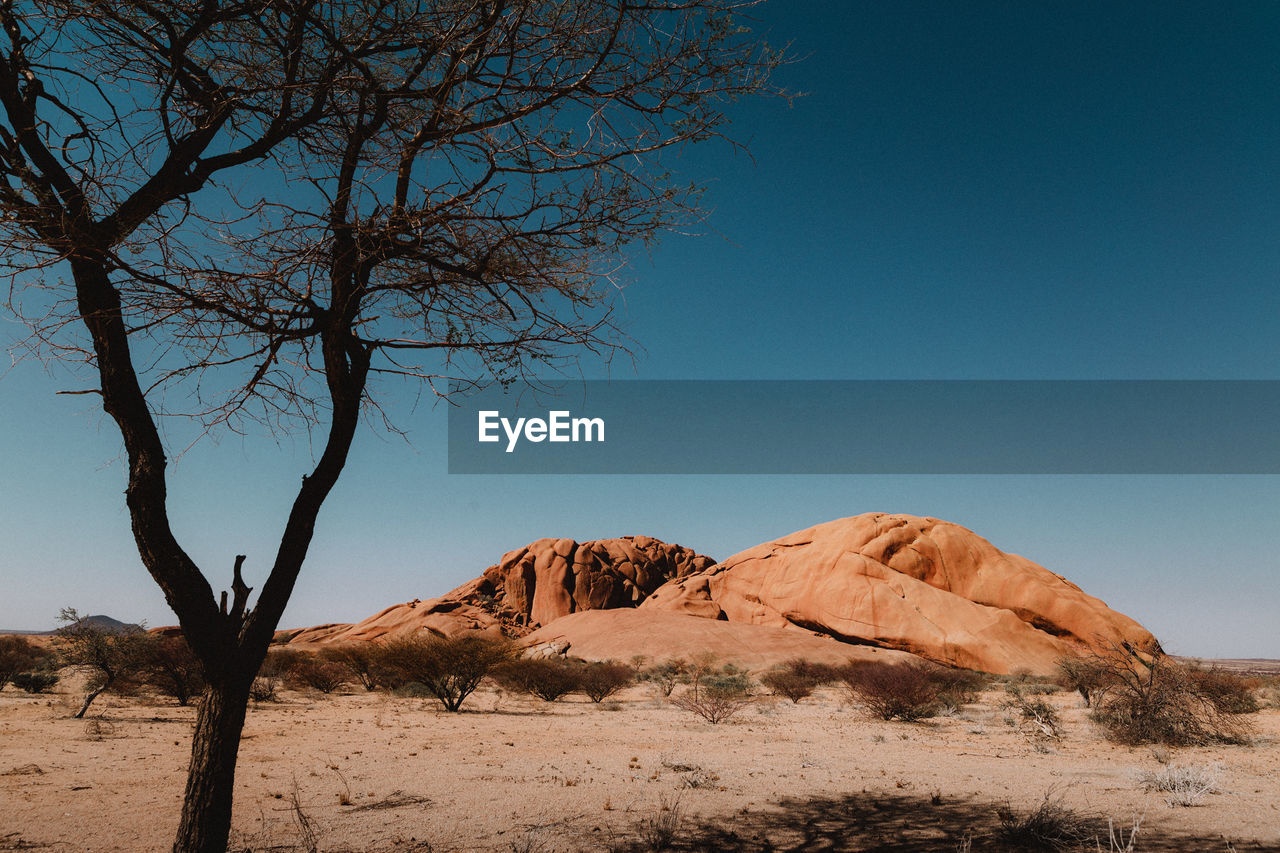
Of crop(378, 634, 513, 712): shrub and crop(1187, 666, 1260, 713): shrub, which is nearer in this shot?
crop(1187, 666, 1260, 713): shrub

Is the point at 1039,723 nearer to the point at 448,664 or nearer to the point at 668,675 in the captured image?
the point at 448,664

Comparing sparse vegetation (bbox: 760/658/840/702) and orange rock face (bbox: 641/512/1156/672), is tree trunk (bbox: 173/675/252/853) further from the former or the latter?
orange rock face (bbox: 641/512/1156/672)

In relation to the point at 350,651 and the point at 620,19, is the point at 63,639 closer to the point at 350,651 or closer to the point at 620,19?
the point at 350,651

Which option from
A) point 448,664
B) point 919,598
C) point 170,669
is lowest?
point 448,664

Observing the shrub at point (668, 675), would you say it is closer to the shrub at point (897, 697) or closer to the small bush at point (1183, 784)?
the shrub at point (897, 697)

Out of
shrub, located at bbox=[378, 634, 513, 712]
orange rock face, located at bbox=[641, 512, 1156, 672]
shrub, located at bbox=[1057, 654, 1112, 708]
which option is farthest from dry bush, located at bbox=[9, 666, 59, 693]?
orange rock face, located at bbox=[641, 512, 1156, 672]

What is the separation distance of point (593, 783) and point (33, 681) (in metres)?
22.3

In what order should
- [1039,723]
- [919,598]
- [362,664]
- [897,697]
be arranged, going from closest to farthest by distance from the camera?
[1039,723], [897,697], [362,664], [919,598]

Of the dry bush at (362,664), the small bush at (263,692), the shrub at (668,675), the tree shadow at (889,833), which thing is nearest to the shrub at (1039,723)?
the tree shadow at (889,833)

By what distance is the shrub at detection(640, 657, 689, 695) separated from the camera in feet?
85.2

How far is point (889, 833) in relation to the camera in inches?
267

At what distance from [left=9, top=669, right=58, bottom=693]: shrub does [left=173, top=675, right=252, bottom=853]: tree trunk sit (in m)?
24.1

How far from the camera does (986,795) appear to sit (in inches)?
343

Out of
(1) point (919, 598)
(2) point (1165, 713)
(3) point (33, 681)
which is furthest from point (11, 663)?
(1) point (919, 598)
